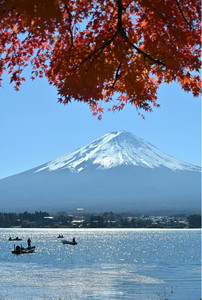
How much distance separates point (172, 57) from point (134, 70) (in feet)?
5.45

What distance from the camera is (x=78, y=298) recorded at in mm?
41094

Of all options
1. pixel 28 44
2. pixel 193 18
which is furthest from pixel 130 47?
pixel 28 44

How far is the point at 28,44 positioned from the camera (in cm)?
1662

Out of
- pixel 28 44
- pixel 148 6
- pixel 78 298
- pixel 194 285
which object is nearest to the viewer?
pixel 148 6

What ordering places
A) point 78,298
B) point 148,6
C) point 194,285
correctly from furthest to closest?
point 194,285 → point 78,298 → point 148,6

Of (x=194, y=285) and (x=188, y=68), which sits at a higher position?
(x=188, y=68)

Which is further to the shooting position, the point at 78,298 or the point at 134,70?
the point at 78,298

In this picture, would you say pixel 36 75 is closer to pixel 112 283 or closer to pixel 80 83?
pixel 80 83

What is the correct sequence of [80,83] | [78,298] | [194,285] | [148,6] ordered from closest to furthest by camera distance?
[148,6] < [80,83] < [78,298] < [194,285]

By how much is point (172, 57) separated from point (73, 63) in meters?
2.95

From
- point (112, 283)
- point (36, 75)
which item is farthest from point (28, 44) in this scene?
point (112, 283)

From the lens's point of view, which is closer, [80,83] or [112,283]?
[80,83]

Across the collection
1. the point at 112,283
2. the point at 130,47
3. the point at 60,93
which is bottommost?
the point at 112,283

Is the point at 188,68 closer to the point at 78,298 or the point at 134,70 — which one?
the point at 134,70
